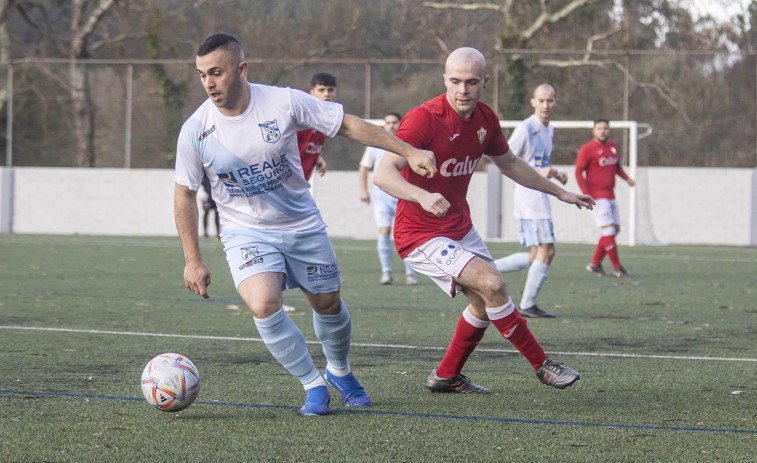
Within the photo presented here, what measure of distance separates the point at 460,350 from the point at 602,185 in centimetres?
911

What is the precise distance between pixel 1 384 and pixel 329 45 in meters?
29.3

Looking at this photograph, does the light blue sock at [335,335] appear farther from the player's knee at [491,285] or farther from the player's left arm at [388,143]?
the player's left arm at [388,143]

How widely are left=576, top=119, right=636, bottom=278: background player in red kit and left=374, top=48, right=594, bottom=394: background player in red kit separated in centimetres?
835

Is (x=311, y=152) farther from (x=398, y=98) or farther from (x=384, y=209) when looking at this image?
(x=398, y=98)

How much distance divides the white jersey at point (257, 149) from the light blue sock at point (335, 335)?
536 millimetres

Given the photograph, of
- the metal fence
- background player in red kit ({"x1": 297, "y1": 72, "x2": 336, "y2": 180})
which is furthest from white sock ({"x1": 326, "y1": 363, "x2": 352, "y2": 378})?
the metal fence

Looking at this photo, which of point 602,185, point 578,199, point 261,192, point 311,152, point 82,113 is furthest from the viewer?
point 82,113

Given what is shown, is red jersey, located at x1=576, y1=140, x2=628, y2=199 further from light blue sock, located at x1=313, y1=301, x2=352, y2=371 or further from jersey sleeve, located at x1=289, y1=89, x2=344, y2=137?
jersey sleeve, located at x1=289, y1=89, x2=344, y2=137

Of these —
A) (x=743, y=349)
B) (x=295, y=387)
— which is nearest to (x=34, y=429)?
(x=295, y=387)

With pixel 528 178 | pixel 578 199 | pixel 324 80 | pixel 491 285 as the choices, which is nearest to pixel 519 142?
pixel 324 80

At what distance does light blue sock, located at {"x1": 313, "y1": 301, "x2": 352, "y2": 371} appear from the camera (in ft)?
16.6

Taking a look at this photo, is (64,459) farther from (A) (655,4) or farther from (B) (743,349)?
(A) (655,4)

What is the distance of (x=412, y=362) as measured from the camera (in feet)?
21.3

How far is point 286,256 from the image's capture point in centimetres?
491
